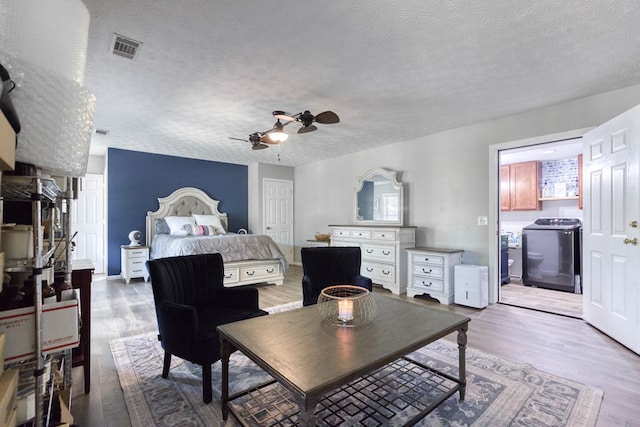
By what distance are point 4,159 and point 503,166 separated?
23.3 ft

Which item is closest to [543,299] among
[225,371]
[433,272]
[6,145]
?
[433,272]

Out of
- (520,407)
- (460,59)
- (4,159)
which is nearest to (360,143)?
(460,59)

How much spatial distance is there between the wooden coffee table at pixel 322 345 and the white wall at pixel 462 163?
2.59m

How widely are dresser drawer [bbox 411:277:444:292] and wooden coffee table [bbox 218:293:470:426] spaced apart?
218 cm

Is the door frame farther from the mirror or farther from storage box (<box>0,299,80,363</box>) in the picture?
storage box (<box>0,299,80,363</box>)

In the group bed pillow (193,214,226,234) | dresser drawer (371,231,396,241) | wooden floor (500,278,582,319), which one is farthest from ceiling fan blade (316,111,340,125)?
bed pillow (193,214,226,234)

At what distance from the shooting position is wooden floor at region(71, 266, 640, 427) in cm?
183

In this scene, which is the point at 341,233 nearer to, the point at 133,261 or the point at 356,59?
the point at 356,59

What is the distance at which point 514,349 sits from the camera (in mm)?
2643

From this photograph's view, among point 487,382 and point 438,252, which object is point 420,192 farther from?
point 487,382

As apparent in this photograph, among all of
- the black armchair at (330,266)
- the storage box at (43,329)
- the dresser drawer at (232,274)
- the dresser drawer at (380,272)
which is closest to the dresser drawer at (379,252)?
the dresser drawer at (380,272)

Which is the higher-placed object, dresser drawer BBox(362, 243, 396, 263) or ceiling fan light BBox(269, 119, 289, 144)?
ceiling fan light BBox(269, 119, 289, 144)

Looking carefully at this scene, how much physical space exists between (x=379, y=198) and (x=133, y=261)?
4.41 metres

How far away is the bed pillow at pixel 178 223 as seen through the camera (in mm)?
5638
